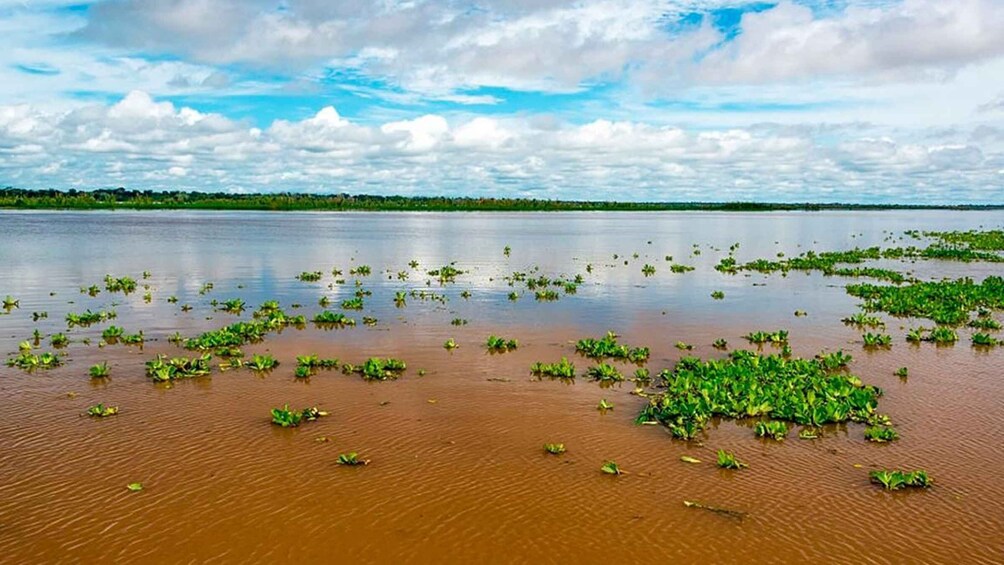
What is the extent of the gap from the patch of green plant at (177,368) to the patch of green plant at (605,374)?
33.6 ft

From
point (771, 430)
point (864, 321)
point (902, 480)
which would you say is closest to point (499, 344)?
point (771, 430)

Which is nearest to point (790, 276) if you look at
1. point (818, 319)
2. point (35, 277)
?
point (818, 319)

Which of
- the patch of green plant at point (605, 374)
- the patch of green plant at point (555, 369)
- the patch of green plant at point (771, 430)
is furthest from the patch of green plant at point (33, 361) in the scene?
the patch of green plant at point (771, 430)

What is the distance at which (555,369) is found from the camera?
18.1 m

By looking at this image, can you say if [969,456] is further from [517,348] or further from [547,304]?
[547,304]

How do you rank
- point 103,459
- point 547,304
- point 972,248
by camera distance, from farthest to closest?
point 972,248, point 547,304, point 103,459

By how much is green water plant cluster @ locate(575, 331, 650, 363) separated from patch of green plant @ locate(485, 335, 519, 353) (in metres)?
2.06

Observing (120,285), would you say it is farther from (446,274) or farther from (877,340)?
(877,340)

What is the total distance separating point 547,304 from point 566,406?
49.1 ft

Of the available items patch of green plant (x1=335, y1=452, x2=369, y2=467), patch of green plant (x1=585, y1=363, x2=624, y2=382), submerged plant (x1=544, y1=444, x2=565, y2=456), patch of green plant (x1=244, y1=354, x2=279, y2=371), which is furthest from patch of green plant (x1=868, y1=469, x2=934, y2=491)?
patch of green plant (x1=244, y1=354, x2=279, y2=371)

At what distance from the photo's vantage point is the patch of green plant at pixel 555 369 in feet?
58.7

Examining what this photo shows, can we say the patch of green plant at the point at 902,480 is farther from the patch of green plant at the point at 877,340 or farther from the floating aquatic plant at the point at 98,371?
the floating aquatic plant at the point at 98,371

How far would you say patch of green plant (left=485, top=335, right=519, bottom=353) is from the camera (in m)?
21.0

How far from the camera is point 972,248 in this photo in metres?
64.2
